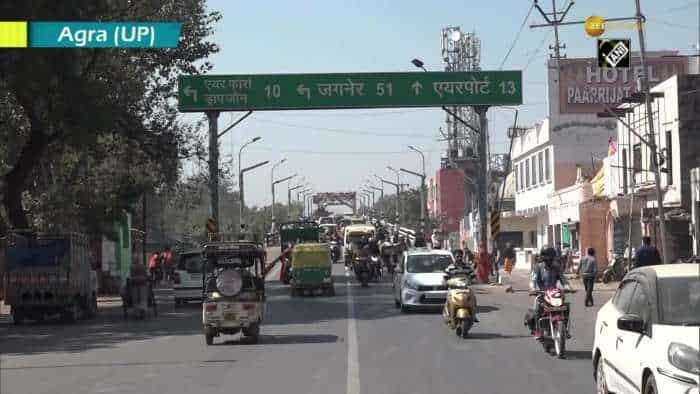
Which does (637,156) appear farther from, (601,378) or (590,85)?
(601,378)

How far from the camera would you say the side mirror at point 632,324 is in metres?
9.70

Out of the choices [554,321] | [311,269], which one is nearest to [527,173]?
[311,269]

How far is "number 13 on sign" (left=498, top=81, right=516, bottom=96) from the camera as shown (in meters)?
42.1

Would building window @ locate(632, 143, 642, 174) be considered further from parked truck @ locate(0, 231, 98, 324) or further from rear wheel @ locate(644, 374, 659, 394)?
rear wheel @ locate(644, 374, 659, 394)

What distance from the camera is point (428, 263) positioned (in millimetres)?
28969

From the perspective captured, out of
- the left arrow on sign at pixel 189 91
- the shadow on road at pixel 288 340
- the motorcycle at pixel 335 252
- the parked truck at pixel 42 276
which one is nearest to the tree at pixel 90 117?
the left arrow on sign at pixel 189 91

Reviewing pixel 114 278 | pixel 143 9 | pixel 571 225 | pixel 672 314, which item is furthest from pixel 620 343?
pixel 571 225

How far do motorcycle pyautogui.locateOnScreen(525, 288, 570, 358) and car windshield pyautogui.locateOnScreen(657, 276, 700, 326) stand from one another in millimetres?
6613

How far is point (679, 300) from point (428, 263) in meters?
19.0

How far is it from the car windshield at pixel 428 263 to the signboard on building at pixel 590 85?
34.9m

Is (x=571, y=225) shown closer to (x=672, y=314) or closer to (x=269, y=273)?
(x=269, y=273)

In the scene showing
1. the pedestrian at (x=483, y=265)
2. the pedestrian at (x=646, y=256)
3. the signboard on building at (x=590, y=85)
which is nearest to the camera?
the pedestrian at (x=646, y=256)

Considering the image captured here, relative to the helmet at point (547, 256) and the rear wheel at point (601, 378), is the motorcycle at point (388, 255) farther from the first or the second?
the rear wheel at point (601, 378)

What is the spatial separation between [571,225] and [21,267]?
99.5 feet
